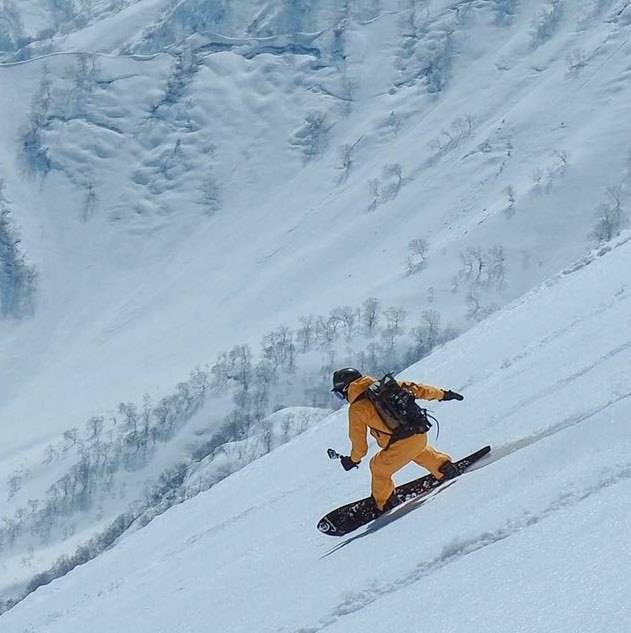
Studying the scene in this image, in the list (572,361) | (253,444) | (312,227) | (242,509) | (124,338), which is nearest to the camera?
(572,361)

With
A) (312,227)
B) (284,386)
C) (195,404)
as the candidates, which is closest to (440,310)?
(284,386)

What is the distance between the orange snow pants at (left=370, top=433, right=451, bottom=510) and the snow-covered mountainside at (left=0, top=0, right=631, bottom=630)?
62.9 metres

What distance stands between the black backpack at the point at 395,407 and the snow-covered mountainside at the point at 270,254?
63.3m

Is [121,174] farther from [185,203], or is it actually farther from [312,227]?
[312,227]

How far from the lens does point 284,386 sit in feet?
366

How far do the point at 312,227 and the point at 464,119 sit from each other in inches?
1472

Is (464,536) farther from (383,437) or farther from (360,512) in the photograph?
(360,512)

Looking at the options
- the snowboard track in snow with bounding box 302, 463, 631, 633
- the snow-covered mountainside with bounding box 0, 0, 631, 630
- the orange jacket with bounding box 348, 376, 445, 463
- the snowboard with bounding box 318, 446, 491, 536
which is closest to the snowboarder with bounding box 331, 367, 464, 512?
the orange jacket with bounding box 348, 376, 445, 463

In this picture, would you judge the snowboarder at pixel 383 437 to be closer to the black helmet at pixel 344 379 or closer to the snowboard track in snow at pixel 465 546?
the black helmet at pixel 344 379

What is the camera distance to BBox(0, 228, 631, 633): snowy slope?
5.20 m

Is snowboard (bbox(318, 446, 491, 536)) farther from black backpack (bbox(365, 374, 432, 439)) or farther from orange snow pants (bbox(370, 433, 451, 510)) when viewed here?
black backpack (bbox(365, 374, 432, 439))

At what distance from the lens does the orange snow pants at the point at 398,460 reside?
969 centimetres

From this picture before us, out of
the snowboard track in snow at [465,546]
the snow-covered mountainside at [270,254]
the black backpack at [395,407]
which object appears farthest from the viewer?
the snow-covered mountainside at [270,254]

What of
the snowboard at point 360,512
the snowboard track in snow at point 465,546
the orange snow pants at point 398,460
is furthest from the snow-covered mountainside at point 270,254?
the snowboard track in snow at point 465,546
